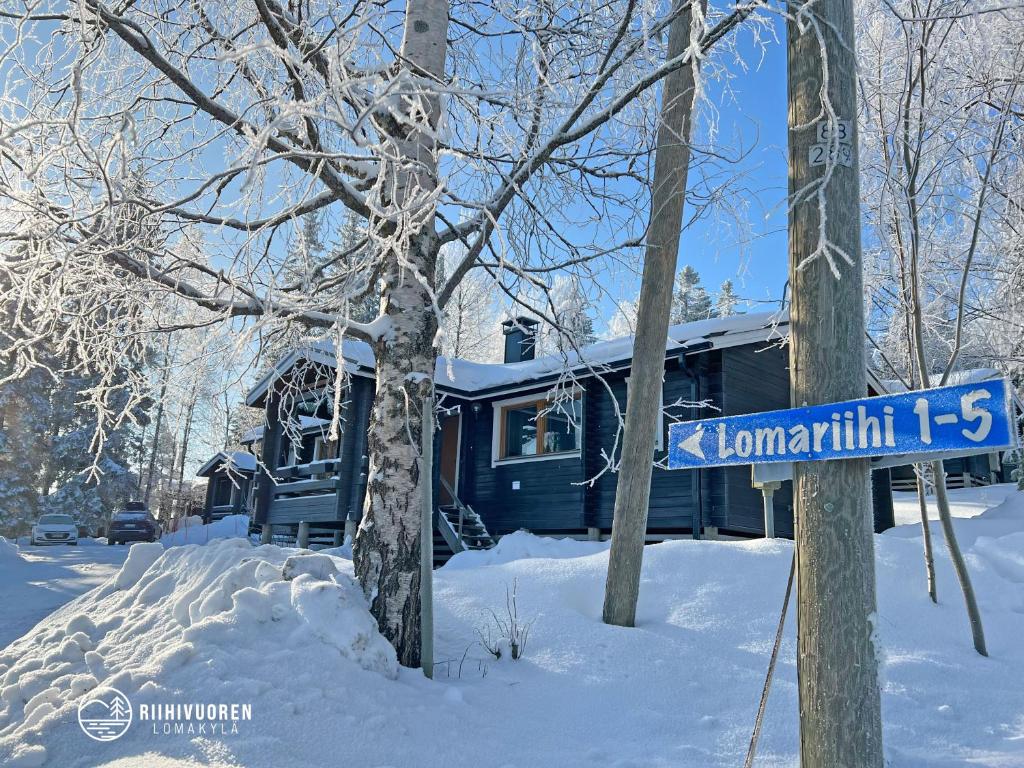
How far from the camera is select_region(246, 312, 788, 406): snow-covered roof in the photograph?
1109 centimetres

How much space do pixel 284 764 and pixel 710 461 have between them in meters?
2.37

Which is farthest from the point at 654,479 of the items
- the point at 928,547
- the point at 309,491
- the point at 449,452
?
the point at 309,491

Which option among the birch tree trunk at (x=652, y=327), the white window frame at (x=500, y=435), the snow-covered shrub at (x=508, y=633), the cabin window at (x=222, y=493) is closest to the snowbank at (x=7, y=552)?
the white window frame at (x=500, y=435)

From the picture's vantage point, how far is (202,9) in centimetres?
516

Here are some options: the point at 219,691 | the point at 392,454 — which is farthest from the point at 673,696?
the point at 219,691

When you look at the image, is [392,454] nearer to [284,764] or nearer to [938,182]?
[284,764]

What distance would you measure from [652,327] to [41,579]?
42.6ft

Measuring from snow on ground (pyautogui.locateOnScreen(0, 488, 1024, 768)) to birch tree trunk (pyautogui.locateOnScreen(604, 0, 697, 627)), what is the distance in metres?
0.74

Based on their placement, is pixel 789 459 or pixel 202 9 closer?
pixel 789 459

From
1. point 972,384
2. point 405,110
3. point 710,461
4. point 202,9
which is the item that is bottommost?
point 710,461
